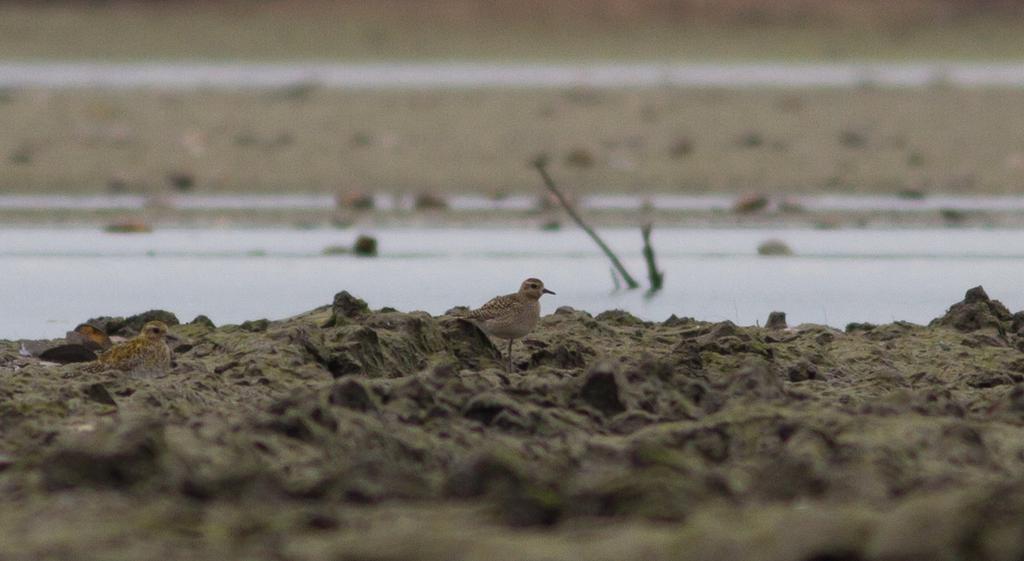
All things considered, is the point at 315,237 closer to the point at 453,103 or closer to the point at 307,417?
the point at 307,417

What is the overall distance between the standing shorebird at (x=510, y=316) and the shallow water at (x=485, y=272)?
3.90 ft

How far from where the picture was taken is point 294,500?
3.64 metres

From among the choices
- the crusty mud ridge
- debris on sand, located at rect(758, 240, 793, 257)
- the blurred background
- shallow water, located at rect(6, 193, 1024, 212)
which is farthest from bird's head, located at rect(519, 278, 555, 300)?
shallow water, located at rect(6, 193, 1024, 212)

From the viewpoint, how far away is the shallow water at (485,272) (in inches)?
273

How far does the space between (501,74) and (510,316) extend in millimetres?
16870

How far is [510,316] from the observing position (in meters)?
5.50

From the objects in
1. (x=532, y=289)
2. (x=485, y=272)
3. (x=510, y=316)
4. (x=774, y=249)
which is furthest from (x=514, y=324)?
(x=774, y=249)

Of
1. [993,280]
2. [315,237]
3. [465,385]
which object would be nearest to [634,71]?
[315,237]

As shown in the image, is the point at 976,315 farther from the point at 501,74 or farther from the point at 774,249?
the point at 501,74

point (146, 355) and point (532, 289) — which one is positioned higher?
point (532, 289)

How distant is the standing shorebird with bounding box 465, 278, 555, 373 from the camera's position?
549 centimetres

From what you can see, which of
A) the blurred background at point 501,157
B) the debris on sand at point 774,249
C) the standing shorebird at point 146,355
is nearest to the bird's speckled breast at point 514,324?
the standing shorebird at point 146,355

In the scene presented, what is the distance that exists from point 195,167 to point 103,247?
16.6 ft

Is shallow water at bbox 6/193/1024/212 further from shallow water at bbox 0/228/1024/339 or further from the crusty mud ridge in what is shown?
the crusty mud ridge
